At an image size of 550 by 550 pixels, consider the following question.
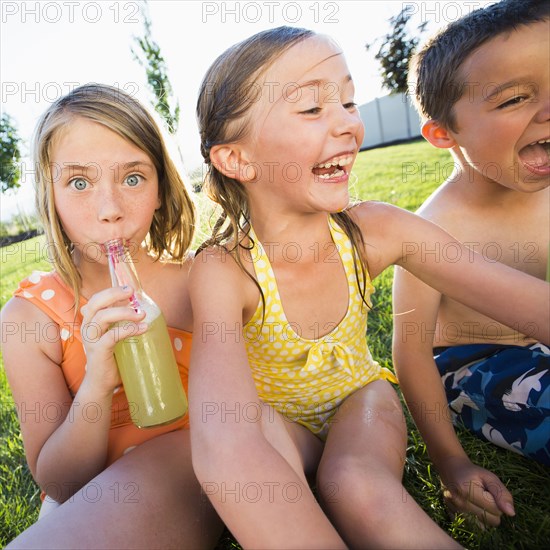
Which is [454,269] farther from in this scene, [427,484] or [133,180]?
[133,180]

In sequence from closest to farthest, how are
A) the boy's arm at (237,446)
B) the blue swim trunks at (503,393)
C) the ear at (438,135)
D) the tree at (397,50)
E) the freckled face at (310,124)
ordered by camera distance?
the boy's arm at (237,446) → the freckled face at (310,124) → the blue swim trunks at (503,393) → the ear at (438,135) → the tree at (397,50)

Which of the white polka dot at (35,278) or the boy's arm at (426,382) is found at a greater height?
the white polka dot at (35,278)

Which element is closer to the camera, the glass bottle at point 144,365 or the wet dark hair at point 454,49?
the glass bottle at point 144,365

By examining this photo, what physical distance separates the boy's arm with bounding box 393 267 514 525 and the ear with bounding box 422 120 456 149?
0.50 m

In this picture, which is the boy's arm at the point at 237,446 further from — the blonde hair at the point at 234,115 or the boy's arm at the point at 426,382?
the boy's arm at the point at 426,382

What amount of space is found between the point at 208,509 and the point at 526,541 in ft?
2.97

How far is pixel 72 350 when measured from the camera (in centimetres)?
187

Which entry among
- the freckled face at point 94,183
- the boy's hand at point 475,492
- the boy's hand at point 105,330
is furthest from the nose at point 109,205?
the boy's hand at point 475,492

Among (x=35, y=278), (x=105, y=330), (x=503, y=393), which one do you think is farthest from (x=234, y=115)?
(x=503, y=393)

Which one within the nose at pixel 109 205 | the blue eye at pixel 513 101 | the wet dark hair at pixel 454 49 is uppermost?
the wet dark hair at pixel 454 49

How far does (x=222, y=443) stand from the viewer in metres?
1.31

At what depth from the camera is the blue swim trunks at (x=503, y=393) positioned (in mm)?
1880

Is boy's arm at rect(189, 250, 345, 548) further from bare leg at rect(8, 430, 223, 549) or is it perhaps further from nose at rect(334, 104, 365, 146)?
nose at rect(334, 104, 365, 146)

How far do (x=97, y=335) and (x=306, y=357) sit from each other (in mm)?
667
